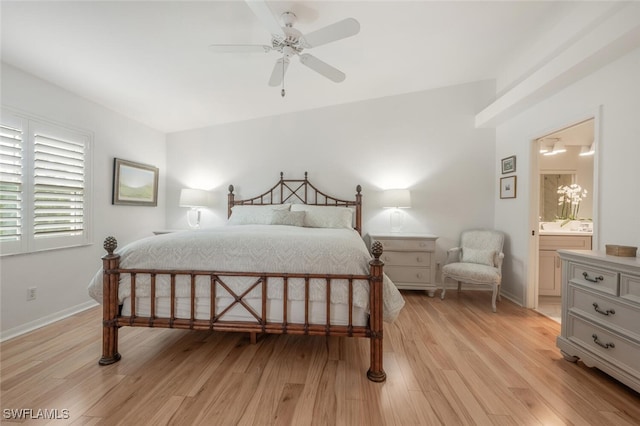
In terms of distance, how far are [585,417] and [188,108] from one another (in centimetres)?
461

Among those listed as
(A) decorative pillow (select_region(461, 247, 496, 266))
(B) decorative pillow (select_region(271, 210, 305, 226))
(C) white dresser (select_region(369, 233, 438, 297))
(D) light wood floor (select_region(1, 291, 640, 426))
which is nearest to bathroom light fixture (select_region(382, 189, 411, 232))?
(C) white dresser (select_region(369, 233, 438, 297))

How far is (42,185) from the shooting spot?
8.34ft

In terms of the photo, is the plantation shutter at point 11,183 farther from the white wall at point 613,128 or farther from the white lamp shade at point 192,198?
the white wall at point 613,128

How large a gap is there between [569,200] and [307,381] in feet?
15.1

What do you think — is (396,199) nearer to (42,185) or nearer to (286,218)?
(286,218)

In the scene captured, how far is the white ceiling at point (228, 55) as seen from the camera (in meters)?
1.98

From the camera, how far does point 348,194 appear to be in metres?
4.09

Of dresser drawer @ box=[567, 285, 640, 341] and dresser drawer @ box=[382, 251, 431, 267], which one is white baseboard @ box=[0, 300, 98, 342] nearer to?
dresser drawer @ box=[382, 251, 431, 267]

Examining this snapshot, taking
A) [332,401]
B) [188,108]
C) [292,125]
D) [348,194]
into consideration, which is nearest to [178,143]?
[188,108]

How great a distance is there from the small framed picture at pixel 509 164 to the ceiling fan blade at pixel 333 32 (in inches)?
112

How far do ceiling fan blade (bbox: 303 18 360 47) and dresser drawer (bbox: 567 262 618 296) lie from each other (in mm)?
2325

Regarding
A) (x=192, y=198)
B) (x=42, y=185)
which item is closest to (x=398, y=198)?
(x=192, y=198)

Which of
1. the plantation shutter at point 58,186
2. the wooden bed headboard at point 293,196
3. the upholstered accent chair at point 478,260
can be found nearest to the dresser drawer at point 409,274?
the upholstered accent chair at point 478,260

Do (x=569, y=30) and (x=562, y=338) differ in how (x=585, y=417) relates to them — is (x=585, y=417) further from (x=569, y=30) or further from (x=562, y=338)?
(x=569, y=30)
